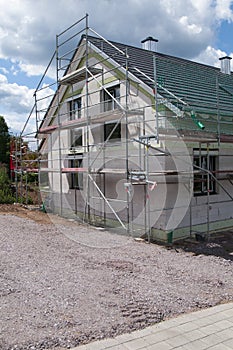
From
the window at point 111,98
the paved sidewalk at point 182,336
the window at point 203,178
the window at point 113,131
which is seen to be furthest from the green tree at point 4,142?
the paved sidewalk at point 182,336

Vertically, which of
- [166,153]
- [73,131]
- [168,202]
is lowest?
[168,202]

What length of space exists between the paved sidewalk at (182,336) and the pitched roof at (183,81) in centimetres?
549

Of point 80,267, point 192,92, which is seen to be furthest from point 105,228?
point 192,92

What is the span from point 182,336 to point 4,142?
20052mm

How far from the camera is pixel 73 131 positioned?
13312mm

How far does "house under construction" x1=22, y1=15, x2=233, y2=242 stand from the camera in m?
8.84

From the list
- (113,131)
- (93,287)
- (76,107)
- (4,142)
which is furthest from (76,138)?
(4,142)

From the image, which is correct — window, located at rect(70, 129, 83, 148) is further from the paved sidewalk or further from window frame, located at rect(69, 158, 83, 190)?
the paved sidewalk

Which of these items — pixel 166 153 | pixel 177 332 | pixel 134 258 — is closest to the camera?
pixel 177 332

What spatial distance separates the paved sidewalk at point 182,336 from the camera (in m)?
3.50

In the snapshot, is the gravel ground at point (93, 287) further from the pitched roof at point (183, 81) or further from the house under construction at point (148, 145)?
the pitched roof at point (183, 81)

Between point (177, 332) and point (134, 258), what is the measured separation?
3.09 meters

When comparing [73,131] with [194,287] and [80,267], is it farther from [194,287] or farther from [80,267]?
[194,287]

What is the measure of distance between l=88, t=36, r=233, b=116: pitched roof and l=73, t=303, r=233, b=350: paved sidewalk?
5.49 meters
